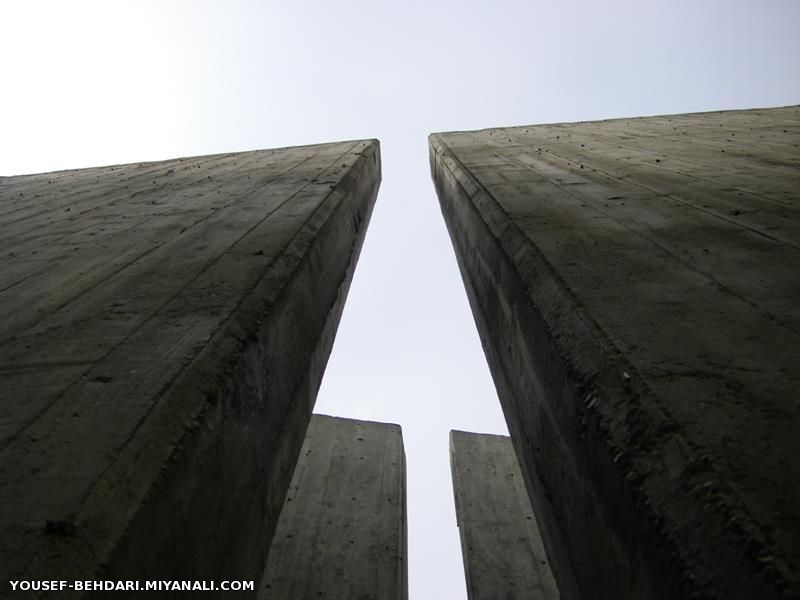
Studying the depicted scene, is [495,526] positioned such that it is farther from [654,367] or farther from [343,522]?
[654,367]

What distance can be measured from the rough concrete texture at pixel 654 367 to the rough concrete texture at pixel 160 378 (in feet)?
3.06

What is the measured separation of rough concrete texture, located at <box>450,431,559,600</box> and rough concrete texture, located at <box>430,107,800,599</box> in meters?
3.46

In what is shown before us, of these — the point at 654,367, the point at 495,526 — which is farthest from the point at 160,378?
the point at 495,526

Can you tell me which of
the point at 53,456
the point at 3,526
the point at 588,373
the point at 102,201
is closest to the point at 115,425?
the point at 53,456

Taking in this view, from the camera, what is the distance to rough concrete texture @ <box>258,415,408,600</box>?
588cm

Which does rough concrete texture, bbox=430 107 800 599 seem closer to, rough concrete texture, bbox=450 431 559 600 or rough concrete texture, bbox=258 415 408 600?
rough concrete texture, bbox=258 415 408 600

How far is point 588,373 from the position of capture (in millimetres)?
1699

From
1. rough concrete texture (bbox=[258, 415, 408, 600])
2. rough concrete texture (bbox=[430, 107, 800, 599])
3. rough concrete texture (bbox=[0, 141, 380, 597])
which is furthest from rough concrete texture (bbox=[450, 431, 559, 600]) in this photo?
rough concrete texture (bbox=[0, 141, 380, 597])

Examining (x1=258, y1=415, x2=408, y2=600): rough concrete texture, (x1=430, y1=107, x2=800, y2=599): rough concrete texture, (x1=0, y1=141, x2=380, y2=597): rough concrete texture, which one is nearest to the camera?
(x1=430, y1=107, x2=800, y2=599): rough concrete texture

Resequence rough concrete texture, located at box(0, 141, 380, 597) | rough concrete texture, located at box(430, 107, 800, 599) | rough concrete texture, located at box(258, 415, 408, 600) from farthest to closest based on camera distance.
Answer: rough concrete texture, located at box(258, 415, 408, 600) < rough concrete texture, located at box(0, 141, 380, 597) < rough concrete texture, located at box(430, 107, 800, 599)

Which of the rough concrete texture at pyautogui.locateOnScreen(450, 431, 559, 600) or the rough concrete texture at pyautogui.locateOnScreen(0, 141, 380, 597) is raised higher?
the rough concrete texture at pyautogui.locateOnScreen(0, 141, 380, 597)

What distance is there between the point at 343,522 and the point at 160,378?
5427 mm

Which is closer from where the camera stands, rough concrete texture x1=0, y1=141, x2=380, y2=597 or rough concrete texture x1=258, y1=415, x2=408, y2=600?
rough concrete texture x1=0, y1=141, x2=380, y2=597

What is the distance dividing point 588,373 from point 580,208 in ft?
5.21
